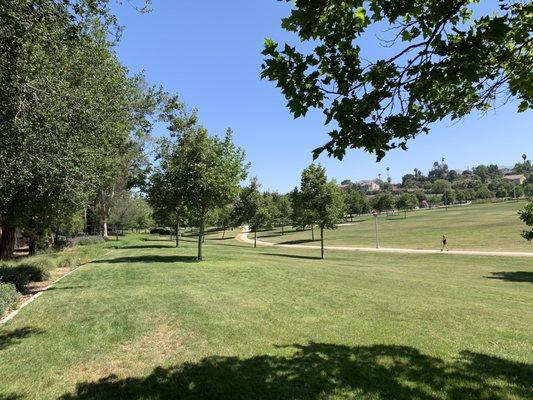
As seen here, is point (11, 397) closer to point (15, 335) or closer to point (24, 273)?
point (15, 335)

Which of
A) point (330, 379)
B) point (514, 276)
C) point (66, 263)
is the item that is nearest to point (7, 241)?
point (66, 263)

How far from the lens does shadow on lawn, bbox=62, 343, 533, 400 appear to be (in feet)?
18.9

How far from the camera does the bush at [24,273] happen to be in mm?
13598

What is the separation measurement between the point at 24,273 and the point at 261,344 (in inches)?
453

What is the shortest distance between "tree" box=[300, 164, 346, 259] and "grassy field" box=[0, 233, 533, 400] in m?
19.0

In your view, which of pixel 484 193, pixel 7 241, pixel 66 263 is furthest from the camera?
pixel 484 193

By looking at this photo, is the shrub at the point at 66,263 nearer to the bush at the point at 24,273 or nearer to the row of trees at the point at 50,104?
the bush at the point at 24,273

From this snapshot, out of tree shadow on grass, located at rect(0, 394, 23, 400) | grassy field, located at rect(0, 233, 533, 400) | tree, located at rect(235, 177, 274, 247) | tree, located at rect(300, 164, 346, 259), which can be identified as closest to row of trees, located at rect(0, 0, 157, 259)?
grassy field, located at rect(0, 233, 533, 400)

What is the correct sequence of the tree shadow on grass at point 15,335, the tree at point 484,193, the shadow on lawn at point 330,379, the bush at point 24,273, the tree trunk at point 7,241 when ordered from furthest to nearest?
the tree at point 484,193 < the tree trunk at point 7,241 < the bush at point 24,273 < the tree shadow on grass at point 15,335 < the shadow on lawn at point 330,379

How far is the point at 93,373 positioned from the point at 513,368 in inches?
269

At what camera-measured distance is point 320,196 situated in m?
33.4

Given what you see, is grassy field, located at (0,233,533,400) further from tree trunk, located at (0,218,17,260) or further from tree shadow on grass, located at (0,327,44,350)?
tree trunk, located at (0,218,17,260)

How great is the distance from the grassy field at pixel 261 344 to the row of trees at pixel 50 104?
13.6 ft

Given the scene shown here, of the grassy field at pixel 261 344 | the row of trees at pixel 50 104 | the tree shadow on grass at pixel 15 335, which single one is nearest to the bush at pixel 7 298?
the grassy field at pixel 261 344
